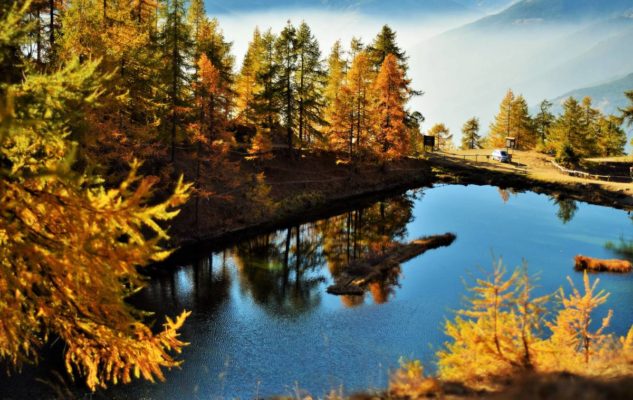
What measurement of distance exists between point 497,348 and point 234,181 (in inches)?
1278

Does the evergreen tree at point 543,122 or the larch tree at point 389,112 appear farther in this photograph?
the evergreen tree at point 543,122

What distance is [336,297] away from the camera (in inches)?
1036

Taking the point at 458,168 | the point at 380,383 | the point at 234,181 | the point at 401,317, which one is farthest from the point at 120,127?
the point at 458,168

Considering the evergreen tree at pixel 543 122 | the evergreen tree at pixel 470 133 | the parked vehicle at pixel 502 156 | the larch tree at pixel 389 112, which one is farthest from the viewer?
the evergreen tree at pixel 470 133

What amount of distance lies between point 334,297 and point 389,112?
33740 mm

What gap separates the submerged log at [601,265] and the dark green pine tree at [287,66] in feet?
101

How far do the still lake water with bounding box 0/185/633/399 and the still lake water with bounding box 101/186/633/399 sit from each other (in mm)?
66

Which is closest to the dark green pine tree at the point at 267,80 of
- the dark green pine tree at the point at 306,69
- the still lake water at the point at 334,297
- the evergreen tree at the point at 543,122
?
the dark green pine tree at the point at 306,69

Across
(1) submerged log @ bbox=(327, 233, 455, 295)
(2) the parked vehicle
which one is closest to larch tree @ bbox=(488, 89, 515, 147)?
(2) the parked vehicle

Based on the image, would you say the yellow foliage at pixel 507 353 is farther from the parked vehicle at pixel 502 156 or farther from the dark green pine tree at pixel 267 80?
the parked vehicle at pixel 502 156

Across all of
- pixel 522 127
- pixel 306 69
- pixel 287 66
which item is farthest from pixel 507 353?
pixel 522 127

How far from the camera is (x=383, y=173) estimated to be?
6003 cm

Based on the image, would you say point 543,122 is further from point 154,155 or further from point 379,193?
point 154,155

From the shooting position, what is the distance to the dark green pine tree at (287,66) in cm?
5050
